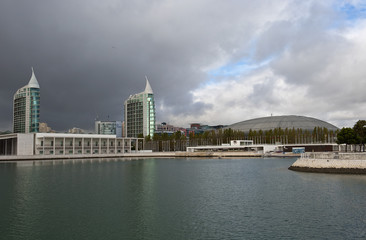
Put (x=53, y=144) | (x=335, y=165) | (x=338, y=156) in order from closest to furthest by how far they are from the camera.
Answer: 1. (x=335, y=165)
2. (x=338, y=156)
3. (x=53, y=144)

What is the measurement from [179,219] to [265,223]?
28.9ft

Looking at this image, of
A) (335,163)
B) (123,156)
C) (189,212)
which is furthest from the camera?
(123,156)

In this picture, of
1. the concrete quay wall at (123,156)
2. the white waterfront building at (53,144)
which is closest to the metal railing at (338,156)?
the concrete quay wall at (123,156)

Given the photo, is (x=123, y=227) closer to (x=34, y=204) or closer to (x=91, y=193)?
(x=34, y=204)

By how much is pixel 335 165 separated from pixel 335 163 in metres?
0.46

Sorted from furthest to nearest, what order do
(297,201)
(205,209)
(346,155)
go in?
(346,155) → (297,201) → (205,209)

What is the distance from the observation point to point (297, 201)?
41062 mm

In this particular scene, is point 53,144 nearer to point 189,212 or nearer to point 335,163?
point 335,163

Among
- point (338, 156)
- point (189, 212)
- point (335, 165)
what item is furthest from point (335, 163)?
point (189, 212)

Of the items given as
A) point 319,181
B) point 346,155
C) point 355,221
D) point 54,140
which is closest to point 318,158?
point 346,155

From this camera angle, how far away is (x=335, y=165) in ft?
224

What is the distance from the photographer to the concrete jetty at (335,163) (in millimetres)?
65875

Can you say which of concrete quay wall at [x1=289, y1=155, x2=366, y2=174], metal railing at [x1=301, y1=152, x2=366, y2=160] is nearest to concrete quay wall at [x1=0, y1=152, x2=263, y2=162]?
metal railing at [x1=301, y1=152, x2=366, y2=160]

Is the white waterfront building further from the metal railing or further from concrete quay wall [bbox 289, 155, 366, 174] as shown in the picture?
concrete quay wall [bbox 289, 155, 366, 174]
